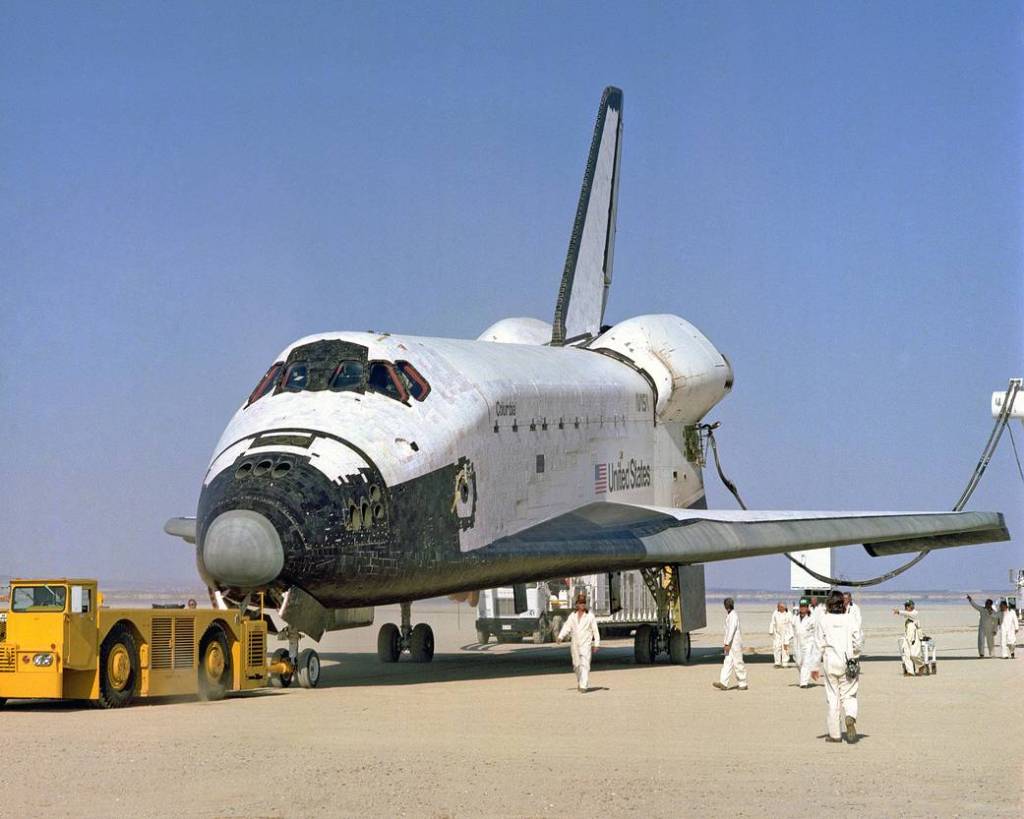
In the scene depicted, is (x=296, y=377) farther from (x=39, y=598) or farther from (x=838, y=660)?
(x=838, y=660)

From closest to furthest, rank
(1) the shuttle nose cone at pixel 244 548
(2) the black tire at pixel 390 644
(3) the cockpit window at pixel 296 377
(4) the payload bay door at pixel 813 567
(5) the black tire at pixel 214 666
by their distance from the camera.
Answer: (1) the shuttle nose cone at pixel 244 548 < (5) the black tire at pixel 214 666 < (3) the cockpit window at pixel 296 377 < (2) the black tire at pixel 390 644 < (4) the payload bay door at pixel 813 567

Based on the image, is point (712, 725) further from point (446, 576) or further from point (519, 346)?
point (519, 346)

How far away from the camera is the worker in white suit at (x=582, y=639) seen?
1470 cm

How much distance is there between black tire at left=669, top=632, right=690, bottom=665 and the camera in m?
Result: 20.1

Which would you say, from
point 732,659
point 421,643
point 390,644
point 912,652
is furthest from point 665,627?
point 732,659

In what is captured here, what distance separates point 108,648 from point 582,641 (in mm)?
4367

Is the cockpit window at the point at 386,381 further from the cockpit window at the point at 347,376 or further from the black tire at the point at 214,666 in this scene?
the black tire at the point at 214,666

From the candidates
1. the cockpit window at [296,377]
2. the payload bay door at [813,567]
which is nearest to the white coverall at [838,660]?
the cockpit window at [296,377]

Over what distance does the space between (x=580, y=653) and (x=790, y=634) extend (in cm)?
566

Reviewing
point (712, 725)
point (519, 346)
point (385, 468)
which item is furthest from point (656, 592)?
point (712, 725)

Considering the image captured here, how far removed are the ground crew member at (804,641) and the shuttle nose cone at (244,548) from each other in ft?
17.1

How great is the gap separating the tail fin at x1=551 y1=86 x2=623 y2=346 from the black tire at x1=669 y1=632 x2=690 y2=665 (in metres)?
5.32

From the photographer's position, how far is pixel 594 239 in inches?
1027

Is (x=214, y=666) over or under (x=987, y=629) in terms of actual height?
under
